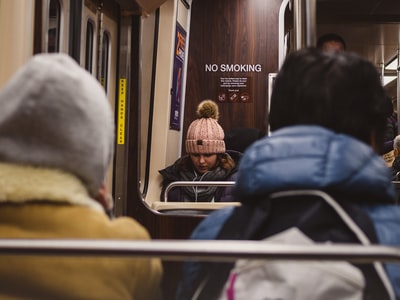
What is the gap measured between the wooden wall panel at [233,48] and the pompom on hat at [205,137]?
142 cm

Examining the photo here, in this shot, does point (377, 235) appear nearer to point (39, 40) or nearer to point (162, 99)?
point (39, 40)

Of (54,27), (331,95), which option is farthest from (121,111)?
(331,95)

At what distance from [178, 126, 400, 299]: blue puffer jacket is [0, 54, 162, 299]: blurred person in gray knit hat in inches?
11.2

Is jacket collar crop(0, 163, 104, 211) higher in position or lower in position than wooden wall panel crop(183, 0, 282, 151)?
lower

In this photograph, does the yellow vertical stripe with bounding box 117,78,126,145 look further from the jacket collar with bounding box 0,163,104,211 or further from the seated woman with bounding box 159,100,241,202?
the jacket collar with bounding box 0,163,104,211

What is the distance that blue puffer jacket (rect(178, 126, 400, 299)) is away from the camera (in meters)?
1.13

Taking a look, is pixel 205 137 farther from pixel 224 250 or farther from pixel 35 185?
pixel 224 250

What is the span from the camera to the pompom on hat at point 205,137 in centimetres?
472

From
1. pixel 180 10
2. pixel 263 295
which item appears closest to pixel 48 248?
pixel 263 295

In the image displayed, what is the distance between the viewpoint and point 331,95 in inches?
49.4

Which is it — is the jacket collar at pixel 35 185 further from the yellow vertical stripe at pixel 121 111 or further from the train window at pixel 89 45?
the yellow vertical stripe at pixel 121 111

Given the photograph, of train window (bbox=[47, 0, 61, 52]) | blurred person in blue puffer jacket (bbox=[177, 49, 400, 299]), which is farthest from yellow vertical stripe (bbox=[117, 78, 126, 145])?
blurred person in blue puffer jacket (bbox=[177, 49, 400, 299])

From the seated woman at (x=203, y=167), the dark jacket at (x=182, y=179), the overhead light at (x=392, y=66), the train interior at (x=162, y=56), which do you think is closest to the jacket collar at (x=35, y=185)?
the train interior at (x=162, y=56)

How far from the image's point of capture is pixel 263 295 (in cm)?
108
